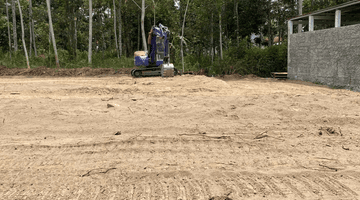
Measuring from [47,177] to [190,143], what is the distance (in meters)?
2.30

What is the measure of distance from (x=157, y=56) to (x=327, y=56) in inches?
365

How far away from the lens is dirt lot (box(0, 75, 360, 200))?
11.2 feet

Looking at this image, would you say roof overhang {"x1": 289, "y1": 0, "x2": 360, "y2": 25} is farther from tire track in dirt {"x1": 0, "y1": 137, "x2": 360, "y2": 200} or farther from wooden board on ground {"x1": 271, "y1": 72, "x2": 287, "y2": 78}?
tire track in dirt {"x1": 0, "y1": 137, "x2": 360, "y2": 200}

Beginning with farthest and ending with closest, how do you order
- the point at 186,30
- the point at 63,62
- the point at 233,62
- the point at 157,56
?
the point at 186,30
the point at 63,62
the point at 233,62
the point at 157,56

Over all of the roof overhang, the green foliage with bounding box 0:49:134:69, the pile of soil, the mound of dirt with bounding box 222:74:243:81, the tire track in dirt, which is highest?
the roof overhang

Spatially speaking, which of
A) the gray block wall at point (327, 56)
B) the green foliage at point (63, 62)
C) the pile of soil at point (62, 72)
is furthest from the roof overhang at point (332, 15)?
the green foliage at point (63, 62)

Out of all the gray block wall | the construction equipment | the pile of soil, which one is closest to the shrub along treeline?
the pile of soil

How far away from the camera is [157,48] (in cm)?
1694

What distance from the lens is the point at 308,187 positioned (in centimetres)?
343

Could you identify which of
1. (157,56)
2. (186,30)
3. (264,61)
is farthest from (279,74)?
(186,30)

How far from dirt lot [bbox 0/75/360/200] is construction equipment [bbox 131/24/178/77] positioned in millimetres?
8674

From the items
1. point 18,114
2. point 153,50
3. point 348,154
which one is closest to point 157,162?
point 348,154

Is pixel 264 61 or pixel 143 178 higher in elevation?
pixel 264 61

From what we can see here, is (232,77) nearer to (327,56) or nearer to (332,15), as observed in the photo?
(327,56)
